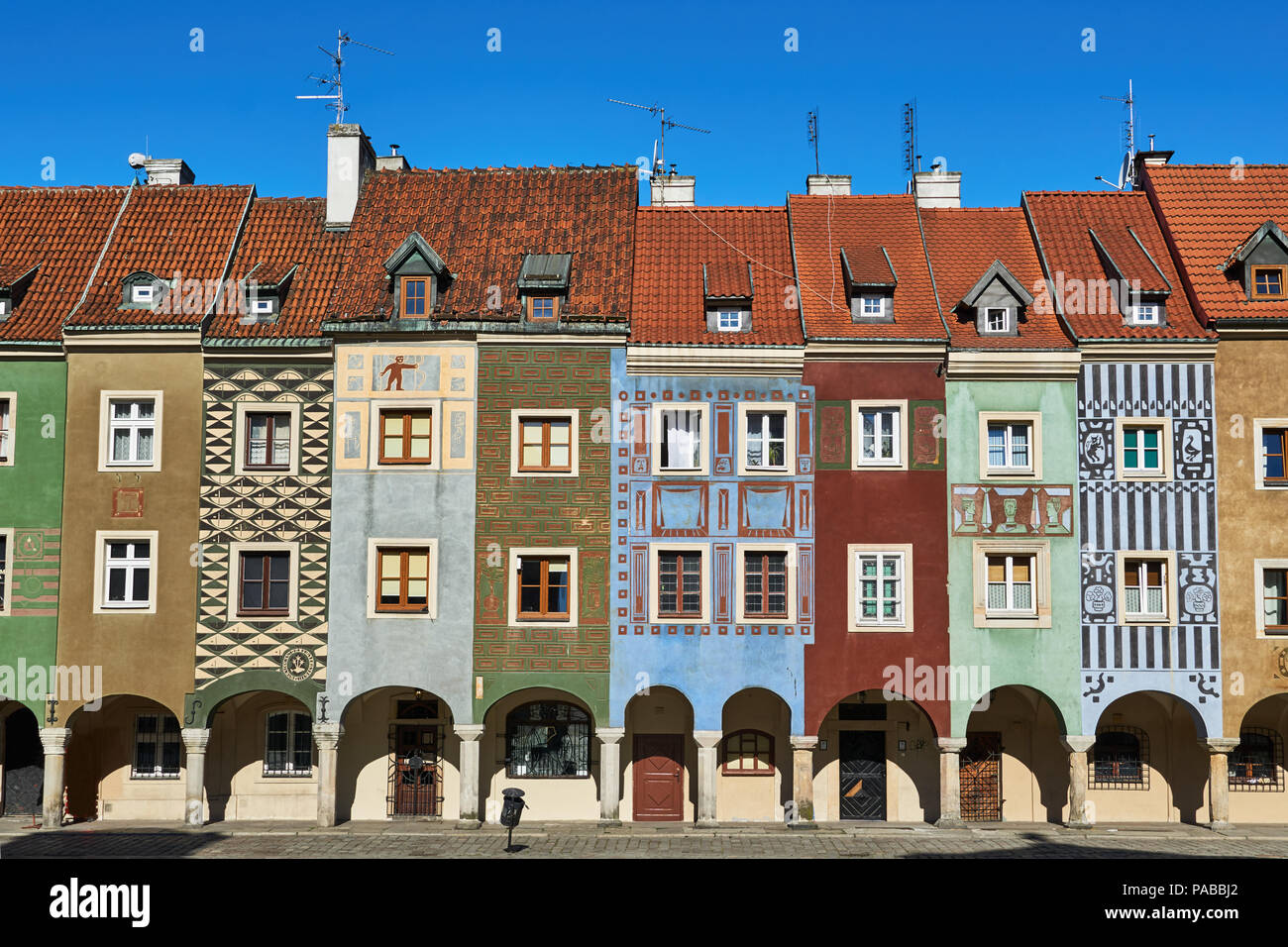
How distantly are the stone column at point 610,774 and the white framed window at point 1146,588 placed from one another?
485 inches

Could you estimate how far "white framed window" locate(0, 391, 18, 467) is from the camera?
29.9 meters

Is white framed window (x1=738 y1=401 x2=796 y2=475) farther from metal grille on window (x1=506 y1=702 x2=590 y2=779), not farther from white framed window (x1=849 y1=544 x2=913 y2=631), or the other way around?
metal grille on window (x1=506 y1=702 x2=590 y2=779)

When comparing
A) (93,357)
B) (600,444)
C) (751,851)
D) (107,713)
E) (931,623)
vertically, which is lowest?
(751,851)

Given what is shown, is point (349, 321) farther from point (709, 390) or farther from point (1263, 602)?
point (1263, 602)

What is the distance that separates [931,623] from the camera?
2920 centimetres

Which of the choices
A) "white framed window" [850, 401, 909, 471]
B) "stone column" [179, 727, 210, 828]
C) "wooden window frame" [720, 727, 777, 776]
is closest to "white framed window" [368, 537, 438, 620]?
"stone column" [179, 727, 210, 828]

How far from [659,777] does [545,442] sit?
8.83 metres

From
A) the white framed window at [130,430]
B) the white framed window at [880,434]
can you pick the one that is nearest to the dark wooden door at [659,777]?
the white framed window at [880,434]

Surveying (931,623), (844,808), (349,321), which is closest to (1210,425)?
(931,623)

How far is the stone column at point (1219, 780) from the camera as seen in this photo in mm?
28922

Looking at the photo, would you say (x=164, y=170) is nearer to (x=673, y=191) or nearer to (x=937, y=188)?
(x=673, y=191)

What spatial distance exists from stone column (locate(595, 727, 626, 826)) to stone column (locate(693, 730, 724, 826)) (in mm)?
1904

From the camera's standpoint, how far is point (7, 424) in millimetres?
30109

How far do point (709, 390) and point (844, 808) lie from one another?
432 inches
